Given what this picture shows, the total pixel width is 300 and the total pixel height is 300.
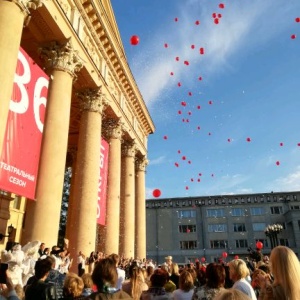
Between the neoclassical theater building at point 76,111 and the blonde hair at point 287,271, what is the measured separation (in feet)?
24.9

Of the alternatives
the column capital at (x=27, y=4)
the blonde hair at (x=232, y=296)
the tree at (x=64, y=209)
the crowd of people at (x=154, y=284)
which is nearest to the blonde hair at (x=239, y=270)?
the crowd of people at (x=154, y=284)

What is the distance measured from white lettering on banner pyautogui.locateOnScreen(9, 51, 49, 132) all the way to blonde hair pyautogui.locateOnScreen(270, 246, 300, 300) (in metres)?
8.62

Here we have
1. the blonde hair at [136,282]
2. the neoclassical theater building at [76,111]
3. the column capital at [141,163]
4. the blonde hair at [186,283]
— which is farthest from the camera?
the column capital at [141,163]

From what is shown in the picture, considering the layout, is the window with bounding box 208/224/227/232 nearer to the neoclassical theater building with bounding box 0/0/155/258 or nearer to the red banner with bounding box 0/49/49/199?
the neoclassical theater building with bounding box 0/0/155/258

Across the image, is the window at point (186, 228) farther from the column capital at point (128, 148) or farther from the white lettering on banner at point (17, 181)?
the white lettering on banner at point (17, 181)

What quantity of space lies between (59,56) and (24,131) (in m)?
4.40

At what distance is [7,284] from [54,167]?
7.67m

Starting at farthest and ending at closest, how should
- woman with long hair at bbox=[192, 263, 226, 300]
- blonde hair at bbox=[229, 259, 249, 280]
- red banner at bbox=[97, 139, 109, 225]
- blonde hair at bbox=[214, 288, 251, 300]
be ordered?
red banner at bbox=[97, 139, 109, 225] → blonde hair at bbox=[229, 259, 249, 280] → woman with long hair at bbox=[192, 263, 226, 300] → blonde hair at bbox=[214, 288, 251, 300]

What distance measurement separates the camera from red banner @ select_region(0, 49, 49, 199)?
8.79m

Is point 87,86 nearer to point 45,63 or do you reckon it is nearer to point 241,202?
point 45,63

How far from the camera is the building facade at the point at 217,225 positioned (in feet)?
177

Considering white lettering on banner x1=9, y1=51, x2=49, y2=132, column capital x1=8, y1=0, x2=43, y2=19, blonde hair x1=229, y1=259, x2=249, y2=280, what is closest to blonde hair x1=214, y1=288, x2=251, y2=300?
blonde hair x1=229, y1=259, x2=249, y2=280

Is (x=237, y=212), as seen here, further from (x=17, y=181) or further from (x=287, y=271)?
(x=287, y=271)

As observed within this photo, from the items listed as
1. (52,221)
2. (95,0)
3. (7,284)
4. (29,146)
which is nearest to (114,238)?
(52,221)
